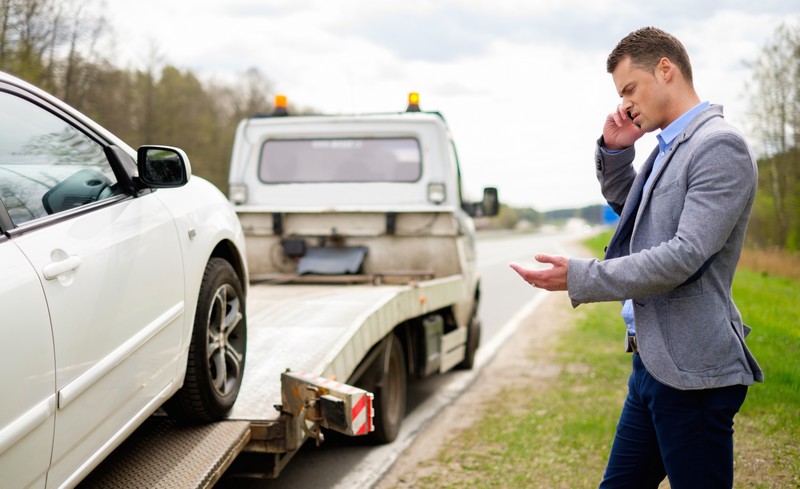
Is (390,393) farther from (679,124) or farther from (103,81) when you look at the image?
(103,81)

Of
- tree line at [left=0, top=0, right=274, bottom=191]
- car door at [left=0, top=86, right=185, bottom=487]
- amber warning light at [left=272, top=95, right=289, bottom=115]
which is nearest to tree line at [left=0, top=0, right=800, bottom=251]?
tree line at [left=0, top=0, right=274, bottom=191]

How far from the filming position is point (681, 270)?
2.31 metres

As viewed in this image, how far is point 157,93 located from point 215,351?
30129 millimetres

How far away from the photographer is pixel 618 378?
7.66m

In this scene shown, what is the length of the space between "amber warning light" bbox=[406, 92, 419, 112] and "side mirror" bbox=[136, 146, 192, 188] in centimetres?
503

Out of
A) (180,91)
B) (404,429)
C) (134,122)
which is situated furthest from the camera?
(180,91)

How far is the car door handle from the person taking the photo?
7.35 ft

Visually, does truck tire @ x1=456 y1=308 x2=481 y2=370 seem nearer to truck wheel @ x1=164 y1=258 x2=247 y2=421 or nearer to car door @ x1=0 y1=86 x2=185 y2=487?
truck wheel @ x1=164 y1=258 x2=247 y2=421

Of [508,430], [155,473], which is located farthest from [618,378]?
[155,473]

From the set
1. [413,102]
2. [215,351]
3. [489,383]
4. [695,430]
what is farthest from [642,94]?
[413,102]

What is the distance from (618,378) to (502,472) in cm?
315

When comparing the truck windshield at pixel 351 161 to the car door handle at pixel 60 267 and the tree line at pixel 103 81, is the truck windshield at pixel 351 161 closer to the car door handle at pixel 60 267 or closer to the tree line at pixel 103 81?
the car door handle at pixel 60 267

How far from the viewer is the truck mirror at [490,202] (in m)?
8.28

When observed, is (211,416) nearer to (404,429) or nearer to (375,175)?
(404,429)
